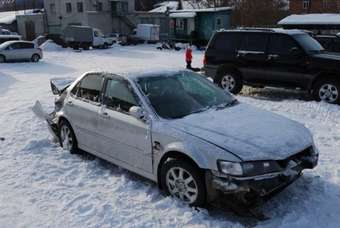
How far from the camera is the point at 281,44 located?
34.2 ft

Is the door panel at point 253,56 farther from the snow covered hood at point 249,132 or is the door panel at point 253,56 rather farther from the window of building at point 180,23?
the window of building at point 180,23

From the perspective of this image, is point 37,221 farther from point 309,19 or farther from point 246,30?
point 309,19

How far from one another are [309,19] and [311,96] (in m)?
20.3

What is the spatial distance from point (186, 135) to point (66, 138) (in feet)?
9.56

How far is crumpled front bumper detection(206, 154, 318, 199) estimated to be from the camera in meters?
3.98

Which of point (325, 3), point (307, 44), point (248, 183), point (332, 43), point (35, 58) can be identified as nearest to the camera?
point (248, 183)

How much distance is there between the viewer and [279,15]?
40.1 m

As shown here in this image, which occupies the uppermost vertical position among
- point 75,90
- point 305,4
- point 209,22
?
point 305,4

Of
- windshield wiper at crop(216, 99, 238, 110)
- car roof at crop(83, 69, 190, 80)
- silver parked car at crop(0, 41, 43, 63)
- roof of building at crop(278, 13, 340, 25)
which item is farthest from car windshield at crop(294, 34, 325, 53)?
silver parked car at crop(0, 41, 43, 63)

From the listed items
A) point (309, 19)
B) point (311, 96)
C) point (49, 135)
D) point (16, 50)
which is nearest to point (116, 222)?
point (49, 135)

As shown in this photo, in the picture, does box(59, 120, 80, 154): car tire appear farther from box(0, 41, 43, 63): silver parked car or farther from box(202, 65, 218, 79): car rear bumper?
box(0, 41, 43, 63): silver parked car

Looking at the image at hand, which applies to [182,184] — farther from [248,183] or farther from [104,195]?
[104,195]

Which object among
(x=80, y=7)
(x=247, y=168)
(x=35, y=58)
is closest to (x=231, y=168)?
(x=247, y=168)

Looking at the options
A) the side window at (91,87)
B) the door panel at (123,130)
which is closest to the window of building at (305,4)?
the side window at (91,87)
